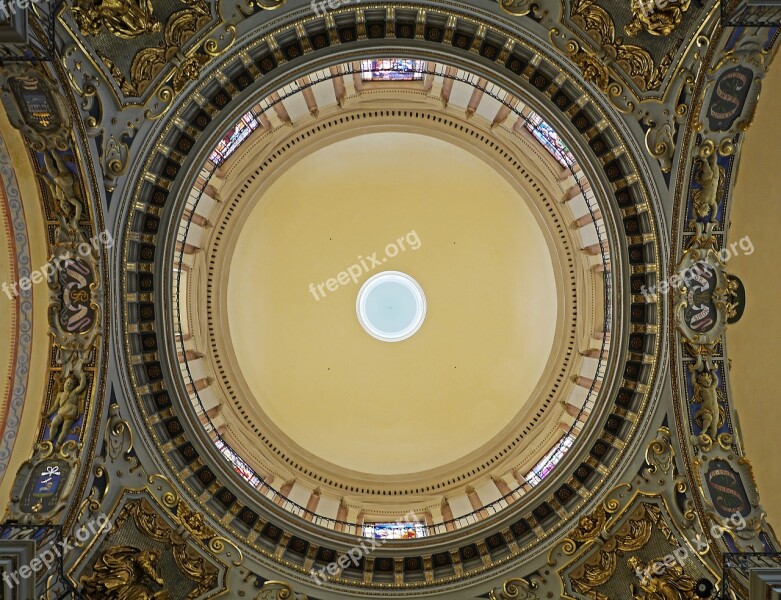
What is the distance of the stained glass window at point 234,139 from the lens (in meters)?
13.4

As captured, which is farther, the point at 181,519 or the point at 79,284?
the point at 181,519

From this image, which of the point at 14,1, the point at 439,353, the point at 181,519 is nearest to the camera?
the point at 14,1

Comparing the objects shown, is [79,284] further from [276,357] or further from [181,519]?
[276,357]

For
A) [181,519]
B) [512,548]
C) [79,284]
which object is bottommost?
[512,548]

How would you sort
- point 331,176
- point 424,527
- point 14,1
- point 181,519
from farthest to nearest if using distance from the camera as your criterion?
point 331,176, point 424,527, point 181,519, point 14,1

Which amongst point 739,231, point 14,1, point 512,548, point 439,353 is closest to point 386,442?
point 439,353

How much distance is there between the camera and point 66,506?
1094 cm

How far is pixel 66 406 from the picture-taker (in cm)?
1123

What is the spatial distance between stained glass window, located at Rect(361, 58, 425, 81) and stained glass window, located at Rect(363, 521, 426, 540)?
9.71m

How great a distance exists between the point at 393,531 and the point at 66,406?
7.27 metres

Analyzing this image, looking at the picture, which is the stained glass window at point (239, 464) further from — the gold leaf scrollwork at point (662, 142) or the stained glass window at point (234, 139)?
the gold leaf scrollwork at point (662, 142)

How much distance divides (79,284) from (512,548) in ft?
32.0

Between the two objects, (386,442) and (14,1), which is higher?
(14,1)

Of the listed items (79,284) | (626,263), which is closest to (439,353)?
(626,263)
